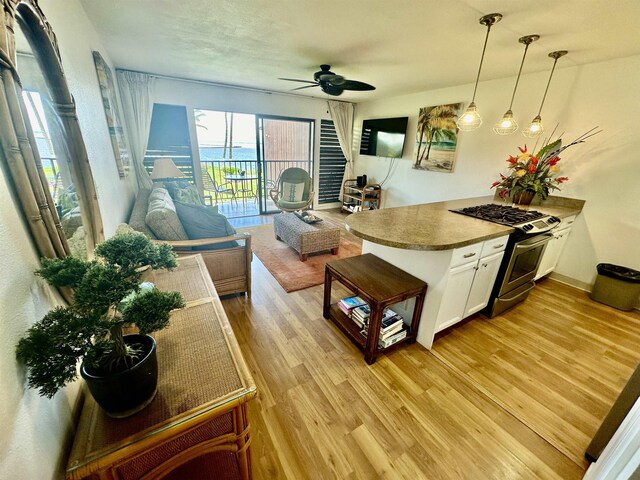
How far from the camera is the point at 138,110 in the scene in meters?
3.72

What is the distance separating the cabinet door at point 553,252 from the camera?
108 inches

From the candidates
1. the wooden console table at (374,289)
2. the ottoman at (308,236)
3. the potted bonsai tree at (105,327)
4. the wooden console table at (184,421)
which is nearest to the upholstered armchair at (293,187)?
the ottoman at (308,236)

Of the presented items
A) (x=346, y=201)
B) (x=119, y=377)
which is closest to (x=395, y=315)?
(x=119, y=377)

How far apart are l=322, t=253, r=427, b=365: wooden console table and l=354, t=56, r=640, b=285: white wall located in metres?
2.35

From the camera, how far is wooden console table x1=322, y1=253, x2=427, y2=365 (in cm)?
170

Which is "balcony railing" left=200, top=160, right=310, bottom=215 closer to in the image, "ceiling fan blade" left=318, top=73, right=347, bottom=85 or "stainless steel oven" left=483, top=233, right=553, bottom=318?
"ceiling fan blade" left=318, top=73, right=347, bottom=85

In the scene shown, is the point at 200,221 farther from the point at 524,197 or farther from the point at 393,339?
the point at 524,197

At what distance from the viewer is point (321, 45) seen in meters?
2.38

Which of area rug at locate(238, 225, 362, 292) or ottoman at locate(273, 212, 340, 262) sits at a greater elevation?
ottoman at locate(273, 212, 340, 262)

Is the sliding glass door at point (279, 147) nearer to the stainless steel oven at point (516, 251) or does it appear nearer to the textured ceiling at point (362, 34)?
the textured ceiling at point (362, 34)

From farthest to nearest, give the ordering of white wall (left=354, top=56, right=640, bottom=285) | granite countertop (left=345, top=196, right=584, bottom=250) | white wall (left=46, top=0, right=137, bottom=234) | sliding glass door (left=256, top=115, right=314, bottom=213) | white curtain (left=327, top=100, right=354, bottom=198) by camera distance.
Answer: white curtain (left=327, top=100, right=354, bottom=198) → sliding glass door (left=256, top=115, right=314, bottom=213) → white wall (left=354, top=56, right=640, bottom=285) → granite countertop (left=345, top=196, right=584, bottom=250) → white wall (left=46, top=0, right=137, bottom=234)

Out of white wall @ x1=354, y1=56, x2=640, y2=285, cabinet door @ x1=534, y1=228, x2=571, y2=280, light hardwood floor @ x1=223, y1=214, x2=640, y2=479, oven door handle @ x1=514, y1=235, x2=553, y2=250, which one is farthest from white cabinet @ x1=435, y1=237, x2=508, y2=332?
white wall @ x1=354, y1=56, x2=640, y2=285

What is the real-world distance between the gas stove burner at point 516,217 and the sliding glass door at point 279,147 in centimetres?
380

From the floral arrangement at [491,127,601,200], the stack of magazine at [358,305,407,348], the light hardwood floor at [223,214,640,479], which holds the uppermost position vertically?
the floral arrangement at [491,127,601,200]
